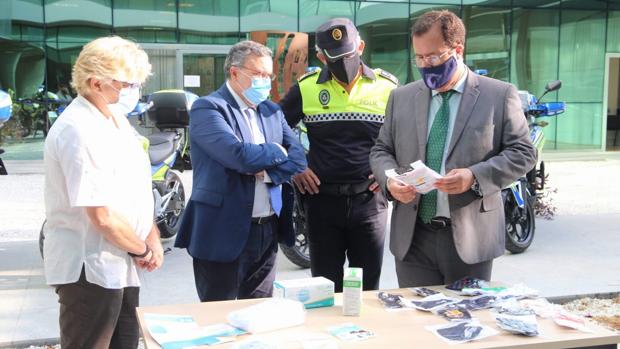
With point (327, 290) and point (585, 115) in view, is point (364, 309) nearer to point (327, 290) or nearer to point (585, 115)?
point (327, 290)

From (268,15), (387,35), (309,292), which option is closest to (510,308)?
(309,292)

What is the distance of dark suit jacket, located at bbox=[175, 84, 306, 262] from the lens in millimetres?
3025

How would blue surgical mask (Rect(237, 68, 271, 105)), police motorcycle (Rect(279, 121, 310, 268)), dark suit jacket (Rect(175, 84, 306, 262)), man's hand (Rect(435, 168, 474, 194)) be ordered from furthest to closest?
police motorcycle (Rect(279, 121, 310, 268)) < blue surgical mask (Rect(237, 68, 271, 105)) < dark suit jacket (Rect(175, 84, 306, 262)) < man's hand (Rect(435, 168, 474, 194))

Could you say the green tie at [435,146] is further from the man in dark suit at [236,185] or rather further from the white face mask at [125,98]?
the white face mask at [125,98]

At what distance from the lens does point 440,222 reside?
282cm

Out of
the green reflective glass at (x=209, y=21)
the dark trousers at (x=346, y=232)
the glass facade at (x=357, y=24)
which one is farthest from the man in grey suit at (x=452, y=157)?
the green reflective glass at (x=209, y=21)

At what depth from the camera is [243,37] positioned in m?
15.8

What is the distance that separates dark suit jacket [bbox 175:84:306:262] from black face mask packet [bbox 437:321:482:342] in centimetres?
119

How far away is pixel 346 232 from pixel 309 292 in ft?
3.78

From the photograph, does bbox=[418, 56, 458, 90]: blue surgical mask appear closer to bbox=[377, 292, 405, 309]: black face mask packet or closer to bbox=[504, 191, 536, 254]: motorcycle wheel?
bbox=[377, 292, 405, 309]: black face mask packet

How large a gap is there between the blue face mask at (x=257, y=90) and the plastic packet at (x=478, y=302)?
1.40 metres

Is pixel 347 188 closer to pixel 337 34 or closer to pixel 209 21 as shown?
pixel 337 34

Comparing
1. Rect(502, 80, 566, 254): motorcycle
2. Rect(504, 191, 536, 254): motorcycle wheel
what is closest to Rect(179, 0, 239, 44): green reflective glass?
Rect(502, 80, 566, 254): motorcycle

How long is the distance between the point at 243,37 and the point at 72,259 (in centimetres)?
1396
